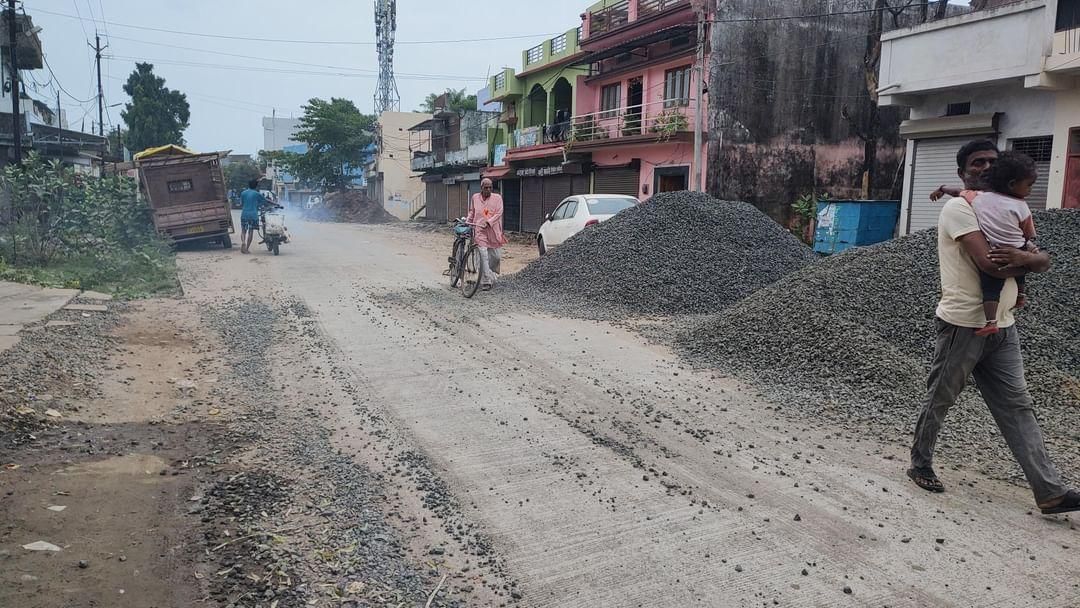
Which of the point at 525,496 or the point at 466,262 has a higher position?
the point at 466,262

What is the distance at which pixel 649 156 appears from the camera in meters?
25.7

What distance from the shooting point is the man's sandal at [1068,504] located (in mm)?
3682

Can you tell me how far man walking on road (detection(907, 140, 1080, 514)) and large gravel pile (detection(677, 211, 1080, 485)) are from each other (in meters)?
0.64

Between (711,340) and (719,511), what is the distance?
157 inches

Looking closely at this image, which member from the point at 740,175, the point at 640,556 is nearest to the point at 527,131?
the point at 740,175

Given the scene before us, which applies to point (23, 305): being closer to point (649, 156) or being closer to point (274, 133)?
point (649, 156)

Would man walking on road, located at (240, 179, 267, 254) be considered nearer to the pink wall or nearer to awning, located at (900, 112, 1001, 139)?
the pink wall

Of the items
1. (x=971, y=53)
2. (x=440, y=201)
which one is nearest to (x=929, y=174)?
(x=971, y=53)

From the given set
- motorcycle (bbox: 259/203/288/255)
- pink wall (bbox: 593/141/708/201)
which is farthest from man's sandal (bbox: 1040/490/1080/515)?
pink wall (bbox: 593/141/708/201)

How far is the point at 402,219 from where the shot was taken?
55281mm

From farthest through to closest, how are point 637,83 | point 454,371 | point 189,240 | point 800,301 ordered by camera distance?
point 637,83 < point 189,240 < point 800,301 < point 454,371

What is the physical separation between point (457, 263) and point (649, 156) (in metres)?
14.9

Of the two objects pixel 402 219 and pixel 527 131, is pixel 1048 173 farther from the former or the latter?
pixel 402 219

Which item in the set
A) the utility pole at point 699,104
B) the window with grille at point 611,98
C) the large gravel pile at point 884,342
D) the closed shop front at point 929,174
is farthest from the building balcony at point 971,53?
the window with grille at point 611,98
